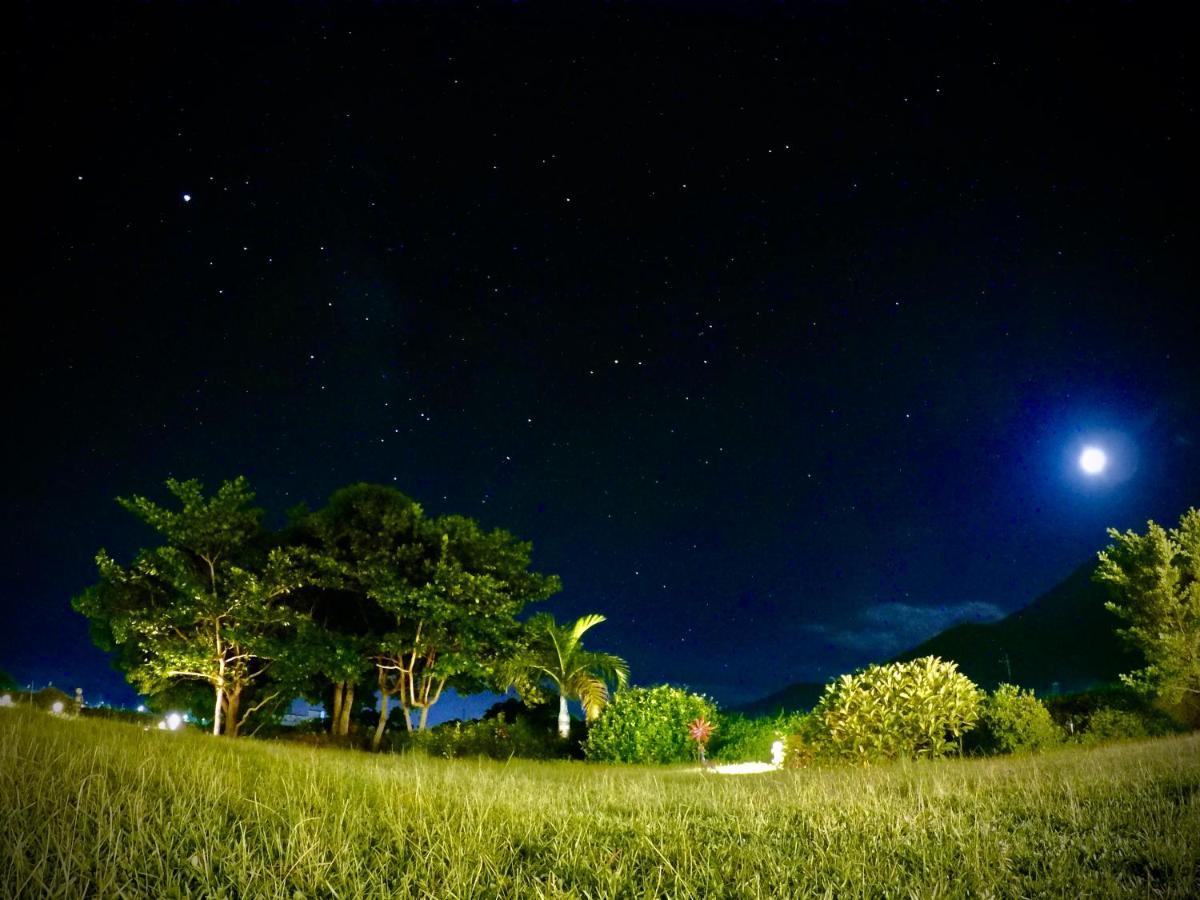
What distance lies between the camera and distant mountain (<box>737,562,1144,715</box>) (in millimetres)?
104625

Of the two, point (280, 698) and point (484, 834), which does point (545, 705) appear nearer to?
point (280, 698)

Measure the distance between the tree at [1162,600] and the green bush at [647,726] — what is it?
979cm

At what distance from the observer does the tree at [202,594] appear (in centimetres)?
1770

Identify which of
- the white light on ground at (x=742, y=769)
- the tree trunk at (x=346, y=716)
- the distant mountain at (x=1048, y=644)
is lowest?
the white light on ground at (x=742, y=769)

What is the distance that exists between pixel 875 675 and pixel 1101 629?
121m

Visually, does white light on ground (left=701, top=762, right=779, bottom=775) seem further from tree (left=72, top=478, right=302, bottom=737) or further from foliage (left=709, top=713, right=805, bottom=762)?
tree (left=72, top=478, right=302, bottom=737)

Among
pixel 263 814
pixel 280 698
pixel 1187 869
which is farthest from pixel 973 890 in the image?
pixel 280 698

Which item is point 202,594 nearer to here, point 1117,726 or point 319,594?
point 319,594

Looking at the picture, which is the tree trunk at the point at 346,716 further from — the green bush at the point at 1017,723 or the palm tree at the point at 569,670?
the green bush at the point at 1017,723

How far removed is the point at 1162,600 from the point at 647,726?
12107 mm

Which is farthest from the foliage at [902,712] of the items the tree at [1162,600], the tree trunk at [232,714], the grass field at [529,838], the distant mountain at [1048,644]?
the distant mountain at [1048,644]

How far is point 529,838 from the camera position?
419cm

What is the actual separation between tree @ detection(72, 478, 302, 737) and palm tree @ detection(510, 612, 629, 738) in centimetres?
688

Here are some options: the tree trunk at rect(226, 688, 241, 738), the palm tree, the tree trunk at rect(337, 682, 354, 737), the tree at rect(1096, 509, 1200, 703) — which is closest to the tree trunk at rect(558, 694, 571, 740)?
the palm tree
